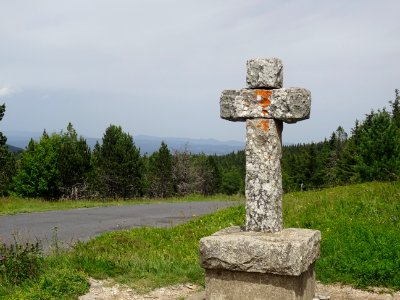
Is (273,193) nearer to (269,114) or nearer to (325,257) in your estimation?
(269,114)

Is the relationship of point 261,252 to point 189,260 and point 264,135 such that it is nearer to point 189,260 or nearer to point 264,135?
point 264,135

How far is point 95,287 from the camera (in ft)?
20.9

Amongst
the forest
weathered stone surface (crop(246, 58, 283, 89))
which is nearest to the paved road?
weathered stone surface (crop(246, 58, 283, 89))

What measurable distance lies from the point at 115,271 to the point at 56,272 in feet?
2.85

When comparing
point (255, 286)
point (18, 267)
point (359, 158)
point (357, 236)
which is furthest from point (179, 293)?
point (359, 158)

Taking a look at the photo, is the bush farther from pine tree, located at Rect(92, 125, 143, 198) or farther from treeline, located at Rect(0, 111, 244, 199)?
pine tree, located at Rect(92, 125, 143, 198)

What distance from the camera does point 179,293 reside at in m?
6.31

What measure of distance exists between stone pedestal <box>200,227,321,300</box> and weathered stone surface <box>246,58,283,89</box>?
166 centimetres

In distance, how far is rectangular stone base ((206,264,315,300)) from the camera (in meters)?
4.78

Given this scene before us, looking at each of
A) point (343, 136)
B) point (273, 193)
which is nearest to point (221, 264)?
point (273, 193)

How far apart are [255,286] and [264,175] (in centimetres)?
119

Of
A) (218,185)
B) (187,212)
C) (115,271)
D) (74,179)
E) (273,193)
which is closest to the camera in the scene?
(273,193)

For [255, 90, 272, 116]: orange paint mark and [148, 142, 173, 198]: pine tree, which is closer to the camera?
[255, 90, 272, 116]: orange paint mark

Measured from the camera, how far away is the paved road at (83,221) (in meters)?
12.6
